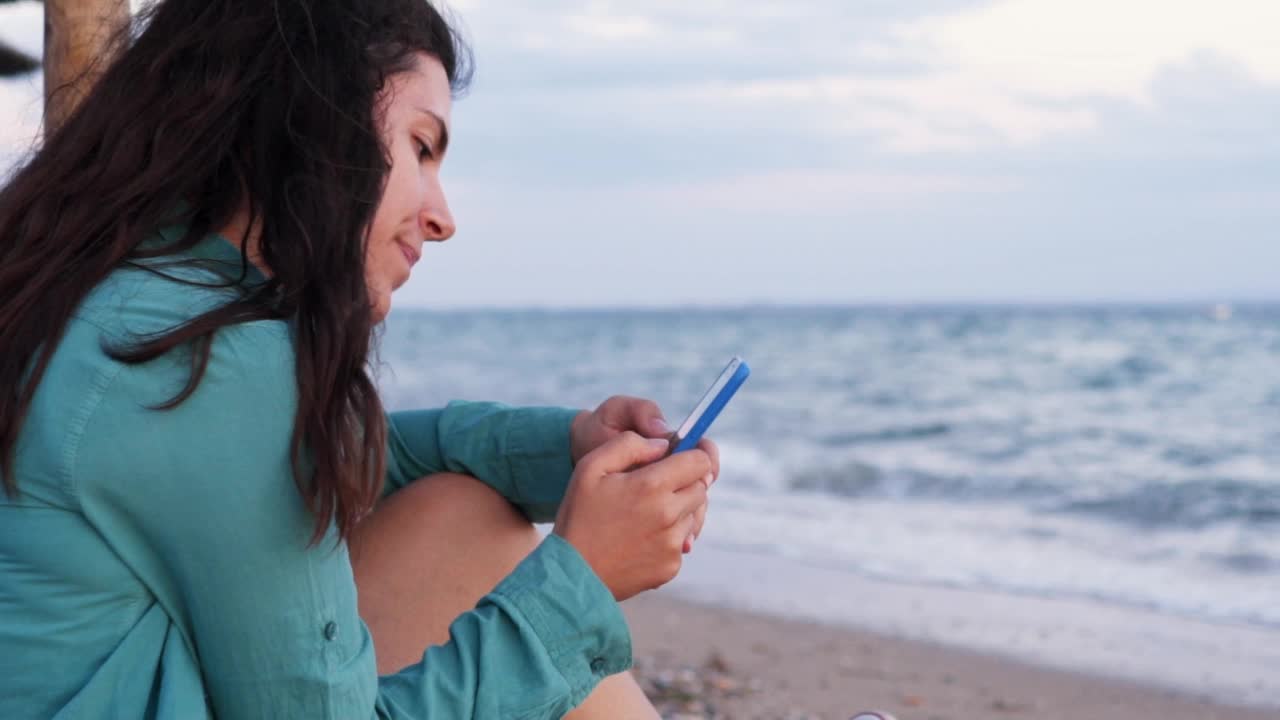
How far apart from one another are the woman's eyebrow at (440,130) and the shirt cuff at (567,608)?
1.71ft

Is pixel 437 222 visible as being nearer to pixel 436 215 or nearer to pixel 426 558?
pixel 436 215

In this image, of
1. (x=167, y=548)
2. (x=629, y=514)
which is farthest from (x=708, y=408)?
(x=167, y=548)

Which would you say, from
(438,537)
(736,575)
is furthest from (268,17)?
(736,575)

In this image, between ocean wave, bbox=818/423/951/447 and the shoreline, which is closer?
the shoreline

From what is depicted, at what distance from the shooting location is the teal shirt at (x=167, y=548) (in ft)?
3.80

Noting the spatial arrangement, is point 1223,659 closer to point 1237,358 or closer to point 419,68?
point 419,68

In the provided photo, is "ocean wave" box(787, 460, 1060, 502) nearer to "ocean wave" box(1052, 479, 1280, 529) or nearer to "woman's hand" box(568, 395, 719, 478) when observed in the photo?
"ocean wave" box(1052, 479, 1280, 529)

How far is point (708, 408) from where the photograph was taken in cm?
166

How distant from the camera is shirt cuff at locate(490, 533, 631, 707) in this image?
4.52 ft

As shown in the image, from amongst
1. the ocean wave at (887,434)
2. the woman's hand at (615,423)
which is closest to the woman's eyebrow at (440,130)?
the woman's hand at (615,423)

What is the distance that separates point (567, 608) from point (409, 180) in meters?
0.54

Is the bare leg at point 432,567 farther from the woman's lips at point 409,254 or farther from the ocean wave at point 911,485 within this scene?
the ocean wave at point 911,485

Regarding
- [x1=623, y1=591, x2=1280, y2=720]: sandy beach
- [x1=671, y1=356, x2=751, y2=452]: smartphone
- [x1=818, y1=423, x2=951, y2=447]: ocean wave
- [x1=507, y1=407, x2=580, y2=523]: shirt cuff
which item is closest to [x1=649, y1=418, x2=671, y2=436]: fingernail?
[x1=507, y1=407, x2=580, y2=523]: shirt cuff

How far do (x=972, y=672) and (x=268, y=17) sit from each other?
4.19 meters
